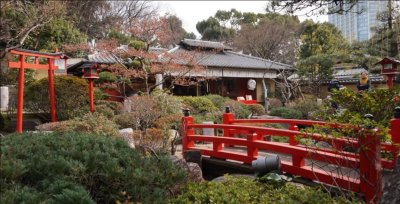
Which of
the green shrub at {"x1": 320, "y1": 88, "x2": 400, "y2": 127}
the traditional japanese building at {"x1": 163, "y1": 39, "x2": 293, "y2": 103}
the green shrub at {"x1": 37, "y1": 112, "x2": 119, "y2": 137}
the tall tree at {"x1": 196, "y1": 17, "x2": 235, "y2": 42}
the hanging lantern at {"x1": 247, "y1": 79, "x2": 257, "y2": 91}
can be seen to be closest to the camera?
the green shrub at {"x1": 320, "y1": 88, "x2": 400, "y2": 127}

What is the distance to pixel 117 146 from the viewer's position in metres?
4.17

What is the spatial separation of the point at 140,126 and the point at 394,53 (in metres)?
18.9

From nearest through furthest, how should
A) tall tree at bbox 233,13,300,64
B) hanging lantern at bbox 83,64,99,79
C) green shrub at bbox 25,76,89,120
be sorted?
hanging lantern at bbox 83,64,99,79 < green shrub at bbox 25,76,89,120 < tall tree at bbox 233,13,300,64

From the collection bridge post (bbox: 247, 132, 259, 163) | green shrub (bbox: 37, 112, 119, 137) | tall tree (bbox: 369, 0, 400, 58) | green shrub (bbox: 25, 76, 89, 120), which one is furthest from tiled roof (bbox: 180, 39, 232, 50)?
bridge post (bbox: 247, 132, 259, 163)

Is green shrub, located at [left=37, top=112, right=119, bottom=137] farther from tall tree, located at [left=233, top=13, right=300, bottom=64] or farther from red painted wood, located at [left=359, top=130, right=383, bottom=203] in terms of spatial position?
tall tree, located at [left=233, top=13, right=300, bottom=64]

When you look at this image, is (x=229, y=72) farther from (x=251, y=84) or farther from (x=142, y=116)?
(x=142, y=116)

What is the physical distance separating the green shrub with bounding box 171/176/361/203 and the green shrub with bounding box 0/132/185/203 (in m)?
0.37

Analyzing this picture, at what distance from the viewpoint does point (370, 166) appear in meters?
4.90

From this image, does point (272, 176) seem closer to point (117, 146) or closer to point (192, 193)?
point (192, 193)

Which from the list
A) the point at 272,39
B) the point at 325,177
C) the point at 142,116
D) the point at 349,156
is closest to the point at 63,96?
the point at 142,116

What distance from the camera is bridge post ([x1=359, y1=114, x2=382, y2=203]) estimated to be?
462cm

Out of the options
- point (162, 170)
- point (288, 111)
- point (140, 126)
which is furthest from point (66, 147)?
point (288, 111)

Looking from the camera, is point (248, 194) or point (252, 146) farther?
point (252, 146)

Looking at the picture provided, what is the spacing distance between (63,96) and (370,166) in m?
11.1
